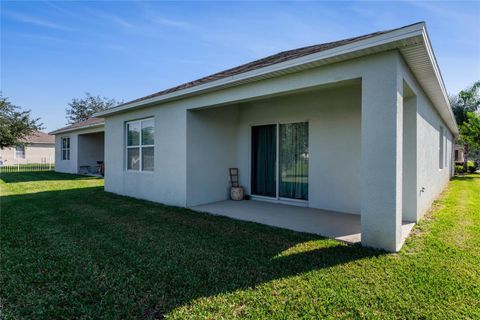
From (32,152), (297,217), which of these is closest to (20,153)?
(32,152)

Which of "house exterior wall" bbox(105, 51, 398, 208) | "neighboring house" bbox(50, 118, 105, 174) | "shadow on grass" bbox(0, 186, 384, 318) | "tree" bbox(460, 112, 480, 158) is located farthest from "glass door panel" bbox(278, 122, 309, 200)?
"tree" bbox(460, 112, 480, 158)

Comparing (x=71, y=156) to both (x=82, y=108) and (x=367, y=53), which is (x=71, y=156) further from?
(x=82, y=108)

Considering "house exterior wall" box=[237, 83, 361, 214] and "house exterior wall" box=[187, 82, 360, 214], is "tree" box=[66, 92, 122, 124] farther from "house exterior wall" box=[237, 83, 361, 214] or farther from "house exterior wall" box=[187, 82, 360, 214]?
"house exterior wall" box=[237, 83, 361, 214]

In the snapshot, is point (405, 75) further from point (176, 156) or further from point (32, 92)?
point (32, 92)

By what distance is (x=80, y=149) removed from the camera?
60.4 feet

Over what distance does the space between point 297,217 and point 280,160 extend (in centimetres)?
222

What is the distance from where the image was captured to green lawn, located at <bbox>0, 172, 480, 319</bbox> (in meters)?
2.59

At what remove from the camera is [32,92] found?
59.3ft

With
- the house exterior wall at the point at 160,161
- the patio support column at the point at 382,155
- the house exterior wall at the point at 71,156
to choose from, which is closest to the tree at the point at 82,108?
the house exterior wall at the point at 71,156

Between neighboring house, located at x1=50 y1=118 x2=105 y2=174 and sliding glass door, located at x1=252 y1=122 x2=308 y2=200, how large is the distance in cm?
1354

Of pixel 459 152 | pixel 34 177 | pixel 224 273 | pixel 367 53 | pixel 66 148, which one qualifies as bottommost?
pixel 224 273

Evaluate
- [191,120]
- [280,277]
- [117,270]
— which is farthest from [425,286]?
[191,120]

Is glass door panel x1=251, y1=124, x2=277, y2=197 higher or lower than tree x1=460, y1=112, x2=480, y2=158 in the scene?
lower

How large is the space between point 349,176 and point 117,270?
211 inches
